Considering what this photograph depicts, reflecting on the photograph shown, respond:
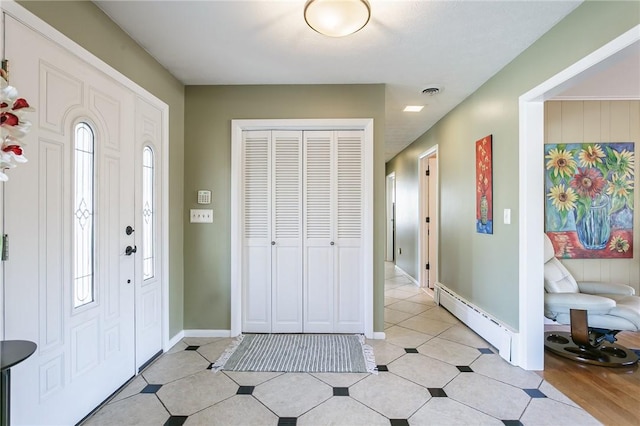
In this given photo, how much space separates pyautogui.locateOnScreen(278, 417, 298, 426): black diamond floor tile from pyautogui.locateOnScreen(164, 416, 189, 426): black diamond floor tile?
1.85 ft

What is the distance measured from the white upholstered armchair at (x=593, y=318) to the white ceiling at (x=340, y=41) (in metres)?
2.02

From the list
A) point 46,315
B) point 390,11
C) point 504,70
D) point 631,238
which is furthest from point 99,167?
point 631,238

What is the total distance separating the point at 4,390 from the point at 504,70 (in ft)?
12.0

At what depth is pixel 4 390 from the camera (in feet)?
3.53

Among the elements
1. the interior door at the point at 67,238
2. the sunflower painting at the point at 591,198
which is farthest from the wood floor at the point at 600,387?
the interior door at the point at 67,238

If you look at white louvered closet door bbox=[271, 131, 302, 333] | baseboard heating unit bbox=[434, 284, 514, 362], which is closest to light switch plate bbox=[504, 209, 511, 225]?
baseboard heating unit bbox=[434, 284, 514, 362]

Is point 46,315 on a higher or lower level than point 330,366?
higher

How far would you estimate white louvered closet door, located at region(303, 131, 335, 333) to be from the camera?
2.98 metres

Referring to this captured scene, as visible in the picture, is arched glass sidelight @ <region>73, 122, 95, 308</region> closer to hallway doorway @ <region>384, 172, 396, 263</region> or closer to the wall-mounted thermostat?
the wall-mounted thermostat

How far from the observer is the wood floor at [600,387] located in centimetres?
177

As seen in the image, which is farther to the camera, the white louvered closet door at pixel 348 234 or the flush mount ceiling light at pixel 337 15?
the white louvered closet door at pixel 348 234

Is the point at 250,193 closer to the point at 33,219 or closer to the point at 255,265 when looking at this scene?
the point at 255,265

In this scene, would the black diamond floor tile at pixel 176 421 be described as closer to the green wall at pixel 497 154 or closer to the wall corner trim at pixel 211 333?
the wall corner trim at pixel 211 333

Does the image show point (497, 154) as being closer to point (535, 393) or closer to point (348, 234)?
point (348, 234)
